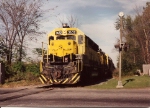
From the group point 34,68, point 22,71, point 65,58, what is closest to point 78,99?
point 65,58

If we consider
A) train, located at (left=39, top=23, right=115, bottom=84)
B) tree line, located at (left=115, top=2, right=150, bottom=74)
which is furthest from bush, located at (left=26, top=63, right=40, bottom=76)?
tree line, located at (left=115, top=2, right=150, bottom=74)

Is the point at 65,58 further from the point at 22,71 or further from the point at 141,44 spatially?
the point at 141,44

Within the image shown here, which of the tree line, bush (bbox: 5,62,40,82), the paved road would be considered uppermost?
the tree line

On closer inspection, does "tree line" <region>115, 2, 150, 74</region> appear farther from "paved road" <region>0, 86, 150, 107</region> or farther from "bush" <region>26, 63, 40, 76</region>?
"paved road" <region>0, 86, 150, 107</region>

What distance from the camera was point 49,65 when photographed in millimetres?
15688

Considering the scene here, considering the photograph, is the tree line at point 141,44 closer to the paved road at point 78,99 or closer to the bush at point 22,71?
the bush at point 22,71

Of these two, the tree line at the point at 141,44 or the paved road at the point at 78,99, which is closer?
the paved road at the point at 78,99

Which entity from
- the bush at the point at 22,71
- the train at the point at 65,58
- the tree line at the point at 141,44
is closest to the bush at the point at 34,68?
the bush at the point at 22,71

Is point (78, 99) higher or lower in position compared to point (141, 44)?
lower

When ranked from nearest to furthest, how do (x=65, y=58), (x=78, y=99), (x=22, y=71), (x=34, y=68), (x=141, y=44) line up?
(x=78, y=99)
(x=65, y=58)
(x=34, y=68)
(x=22, y=71)
(x=141, y=44)

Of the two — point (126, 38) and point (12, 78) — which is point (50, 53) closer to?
point (12, 78)

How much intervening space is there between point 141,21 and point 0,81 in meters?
25.1

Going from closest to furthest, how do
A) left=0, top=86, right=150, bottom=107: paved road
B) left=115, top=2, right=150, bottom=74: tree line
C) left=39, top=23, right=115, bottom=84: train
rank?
left=0, top=86, right=150, bottom=107: paved road < left=39, top=23, right=115, bottom=84: train < left=115, top=2, right=150, bottom=74: tree line

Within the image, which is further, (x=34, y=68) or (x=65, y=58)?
(x=34, y=68)
